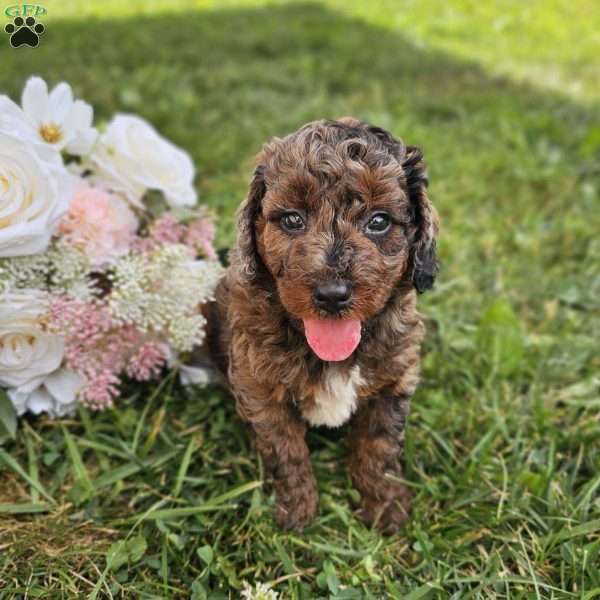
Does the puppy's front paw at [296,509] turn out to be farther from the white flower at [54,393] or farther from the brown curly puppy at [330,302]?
the white flower at [54,393]

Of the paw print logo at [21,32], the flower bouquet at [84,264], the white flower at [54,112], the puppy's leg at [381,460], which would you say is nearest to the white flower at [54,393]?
the flower bouquet at [84,264]

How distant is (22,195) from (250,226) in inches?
39.4

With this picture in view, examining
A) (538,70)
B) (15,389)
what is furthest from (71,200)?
(538,70)

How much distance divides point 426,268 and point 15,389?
1956mm

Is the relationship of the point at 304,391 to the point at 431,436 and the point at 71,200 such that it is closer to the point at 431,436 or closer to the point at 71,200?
the point at 431,436

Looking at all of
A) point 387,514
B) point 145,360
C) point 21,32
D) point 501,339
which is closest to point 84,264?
point 145,360

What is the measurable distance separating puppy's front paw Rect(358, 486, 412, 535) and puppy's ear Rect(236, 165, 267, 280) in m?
1.21

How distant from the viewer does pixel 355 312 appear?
2484 mm

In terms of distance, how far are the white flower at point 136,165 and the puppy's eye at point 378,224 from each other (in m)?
Result: 1.40

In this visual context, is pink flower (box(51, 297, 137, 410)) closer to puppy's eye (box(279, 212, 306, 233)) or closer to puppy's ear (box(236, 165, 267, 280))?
puppy's ear (box(236, 165, 267, 280))

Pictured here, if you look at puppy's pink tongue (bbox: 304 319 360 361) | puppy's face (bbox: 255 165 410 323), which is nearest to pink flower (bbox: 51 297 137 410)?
puppy's face (bbox: 255 165 410 323)

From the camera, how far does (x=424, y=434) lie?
Result: 349cm

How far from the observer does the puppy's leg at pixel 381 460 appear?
3004 mm

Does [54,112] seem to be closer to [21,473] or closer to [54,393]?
[54,393]
